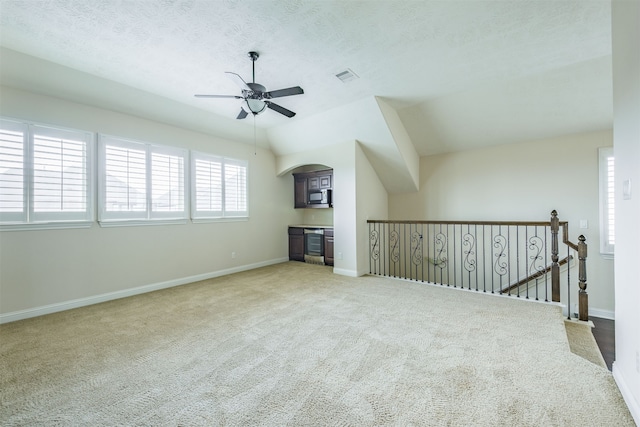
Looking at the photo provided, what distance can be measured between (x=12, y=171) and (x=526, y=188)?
7.60 m

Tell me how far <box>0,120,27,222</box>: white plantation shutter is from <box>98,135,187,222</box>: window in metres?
0.75

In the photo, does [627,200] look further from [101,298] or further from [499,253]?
[101,298]

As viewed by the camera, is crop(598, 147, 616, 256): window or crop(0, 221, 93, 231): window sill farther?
crop(598, 147, 616, 256): window

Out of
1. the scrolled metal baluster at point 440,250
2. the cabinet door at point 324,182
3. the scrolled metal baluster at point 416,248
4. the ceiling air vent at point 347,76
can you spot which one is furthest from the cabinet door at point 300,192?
the ceiling air vent at point 347,76

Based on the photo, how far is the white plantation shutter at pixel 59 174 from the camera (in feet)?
10.7

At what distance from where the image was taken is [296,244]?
6500 mm

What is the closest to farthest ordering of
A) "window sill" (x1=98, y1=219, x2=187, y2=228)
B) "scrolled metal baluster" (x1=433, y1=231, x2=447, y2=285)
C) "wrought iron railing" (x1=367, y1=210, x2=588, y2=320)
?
1. "window sill" (x1=98, y1=219, x2=187, y2=228)
2. "wrought iron railing" (x1=367, y1=210, x2=588, y2=320)
3. "scrolled metal baluster" (x1=433, y1=231, x2=447, y2=285)

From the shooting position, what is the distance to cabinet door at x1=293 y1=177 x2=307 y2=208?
6512 mm

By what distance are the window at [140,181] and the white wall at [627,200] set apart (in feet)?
17.5

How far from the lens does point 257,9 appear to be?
226 centimetres

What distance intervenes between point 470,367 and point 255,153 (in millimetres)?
5283

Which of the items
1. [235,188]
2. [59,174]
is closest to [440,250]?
[235,188]

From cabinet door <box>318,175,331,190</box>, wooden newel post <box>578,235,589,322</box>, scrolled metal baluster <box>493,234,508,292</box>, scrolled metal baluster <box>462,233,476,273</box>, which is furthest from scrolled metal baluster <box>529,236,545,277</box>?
cabinet door <box>318,175,331,190</box>

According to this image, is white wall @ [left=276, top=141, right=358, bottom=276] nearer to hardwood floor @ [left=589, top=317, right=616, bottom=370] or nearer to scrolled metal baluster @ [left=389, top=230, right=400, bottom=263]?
scrolled metal baluster @ [left=389, top=230, right=400, bottom=263]
